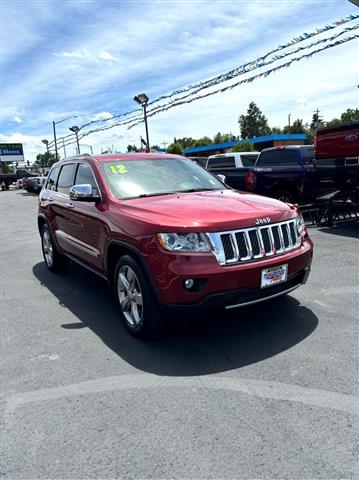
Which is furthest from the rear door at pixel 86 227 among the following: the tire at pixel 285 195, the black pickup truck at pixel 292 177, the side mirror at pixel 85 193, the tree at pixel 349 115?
the tree at pixel 349 115

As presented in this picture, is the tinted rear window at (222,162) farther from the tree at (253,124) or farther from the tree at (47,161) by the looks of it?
the tree at (253,124)

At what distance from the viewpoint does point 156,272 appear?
3.61m

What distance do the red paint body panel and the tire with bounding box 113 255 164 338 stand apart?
0.13 metres

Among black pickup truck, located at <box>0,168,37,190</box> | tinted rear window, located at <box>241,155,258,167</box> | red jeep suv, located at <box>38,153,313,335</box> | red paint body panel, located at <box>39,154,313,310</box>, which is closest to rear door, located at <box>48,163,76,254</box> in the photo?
red jeep suv, located at <box>38,153,313,335</box>

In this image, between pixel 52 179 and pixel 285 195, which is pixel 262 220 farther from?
pixel 285 195

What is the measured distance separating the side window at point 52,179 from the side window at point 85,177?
3.94 ft

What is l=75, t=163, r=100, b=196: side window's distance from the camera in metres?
4.91

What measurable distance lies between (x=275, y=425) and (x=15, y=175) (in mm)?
45340

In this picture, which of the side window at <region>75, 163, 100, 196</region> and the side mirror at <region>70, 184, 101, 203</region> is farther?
the side window at <region>75, 163, 100, 196</region>

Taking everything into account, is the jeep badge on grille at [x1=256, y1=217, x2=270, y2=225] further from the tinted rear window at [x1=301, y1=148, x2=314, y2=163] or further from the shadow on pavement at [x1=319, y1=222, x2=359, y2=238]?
the tinted rear window at [x1=301, y1=148, x2=314, y2=163]

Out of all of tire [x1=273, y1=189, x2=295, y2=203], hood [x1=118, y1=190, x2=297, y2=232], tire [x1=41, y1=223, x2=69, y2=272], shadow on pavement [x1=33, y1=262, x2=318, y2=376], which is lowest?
shadow on pavement [x1=33, y1=262, x2=318, y2=376]

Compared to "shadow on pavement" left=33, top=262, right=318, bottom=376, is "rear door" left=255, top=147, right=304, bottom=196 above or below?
above

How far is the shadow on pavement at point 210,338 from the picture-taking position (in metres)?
3.57

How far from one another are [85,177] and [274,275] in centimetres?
278
